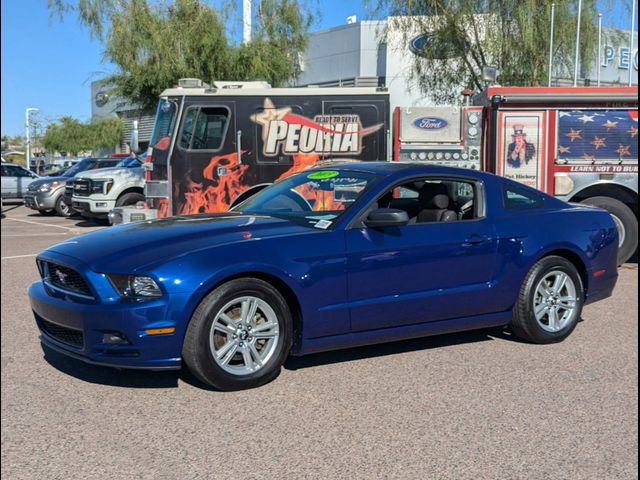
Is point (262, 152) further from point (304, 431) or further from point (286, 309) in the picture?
point (304, 431)

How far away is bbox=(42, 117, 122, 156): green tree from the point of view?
198 ft

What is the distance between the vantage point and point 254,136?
9.91 meters

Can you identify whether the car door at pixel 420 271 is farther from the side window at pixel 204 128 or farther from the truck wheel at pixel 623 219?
the side window at pixel 204 128

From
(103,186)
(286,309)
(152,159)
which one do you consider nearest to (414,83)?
(103,186)

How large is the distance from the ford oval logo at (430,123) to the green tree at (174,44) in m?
10.3

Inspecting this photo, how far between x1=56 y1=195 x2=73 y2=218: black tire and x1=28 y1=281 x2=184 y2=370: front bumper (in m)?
15.3

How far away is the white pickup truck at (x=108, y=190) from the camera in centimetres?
1483

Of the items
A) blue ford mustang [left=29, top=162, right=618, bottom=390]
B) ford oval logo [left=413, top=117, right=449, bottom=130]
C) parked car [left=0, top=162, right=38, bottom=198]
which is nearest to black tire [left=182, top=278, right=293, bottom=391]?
blue ford mustang [left=29, top=162, right=618, bottom=390]

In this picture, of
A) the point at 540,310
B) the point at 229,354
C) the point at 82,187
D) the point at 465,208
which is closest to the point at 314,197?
the point at 465,208

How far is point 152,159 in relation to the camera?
1005 cm

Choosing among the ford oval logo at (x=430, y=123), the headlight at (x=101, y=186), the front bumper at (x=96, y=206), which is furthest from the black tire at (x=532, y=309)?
the headlight at (x=101, y=186)

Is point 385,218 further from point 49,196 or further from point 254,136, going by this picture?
point 49,196

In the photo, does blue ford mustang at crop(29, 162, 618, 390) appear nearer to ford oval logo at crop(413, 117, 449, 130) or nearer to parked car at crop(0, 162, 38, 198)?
ford oval logo at crop(413, 117, 449, 130)

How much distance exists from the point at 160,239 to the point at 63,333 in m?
0.89
